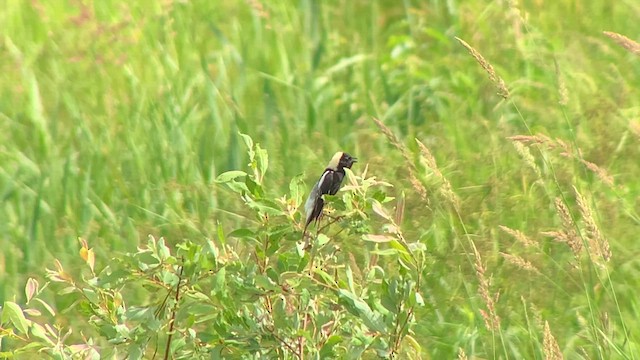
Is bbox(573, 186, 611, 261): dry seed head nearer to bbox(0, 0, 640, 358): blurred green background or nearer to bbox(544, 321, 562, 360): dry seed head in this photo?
bbox(544, 321, 562, 360): dry seed head

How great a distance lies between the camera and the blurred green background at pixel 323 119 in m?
3.76

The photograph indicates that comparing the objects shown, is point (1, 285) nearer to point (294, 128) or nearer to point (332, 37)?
point (294, 128)

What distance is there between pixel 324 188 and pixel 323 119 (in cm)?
229

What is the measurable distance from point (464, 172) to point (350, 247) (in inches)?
28.1

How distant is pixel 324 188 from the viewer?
2.67 m

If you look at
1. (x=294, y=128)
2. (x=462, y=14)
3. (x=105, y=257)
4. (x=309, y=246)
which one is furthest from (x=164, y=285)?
(x=462, y=14)

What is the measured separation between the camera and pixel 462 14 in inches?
216

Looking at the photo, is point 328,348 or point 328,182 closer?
point 328,348

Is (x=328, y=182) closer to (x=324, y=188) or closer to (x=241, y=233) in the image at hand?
(x=324, y=188)

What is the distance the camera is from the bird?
8.41 ft

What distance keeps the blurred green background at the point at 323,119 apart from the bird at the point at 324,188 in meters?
0.66

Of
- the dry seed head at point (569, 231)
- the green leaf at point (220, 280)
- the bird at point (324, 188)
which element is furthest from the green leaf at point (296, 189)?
the dry seed head at point (569, 231)

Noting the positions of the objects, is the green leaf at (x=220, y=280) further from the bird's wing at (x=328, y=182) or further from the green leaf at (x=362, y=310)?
the bird's wing at (x=328, y=182)

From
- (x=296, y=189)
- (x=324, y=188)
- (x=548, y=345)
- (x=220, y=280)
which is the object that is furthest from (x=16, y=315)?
(x=548, y=345)
